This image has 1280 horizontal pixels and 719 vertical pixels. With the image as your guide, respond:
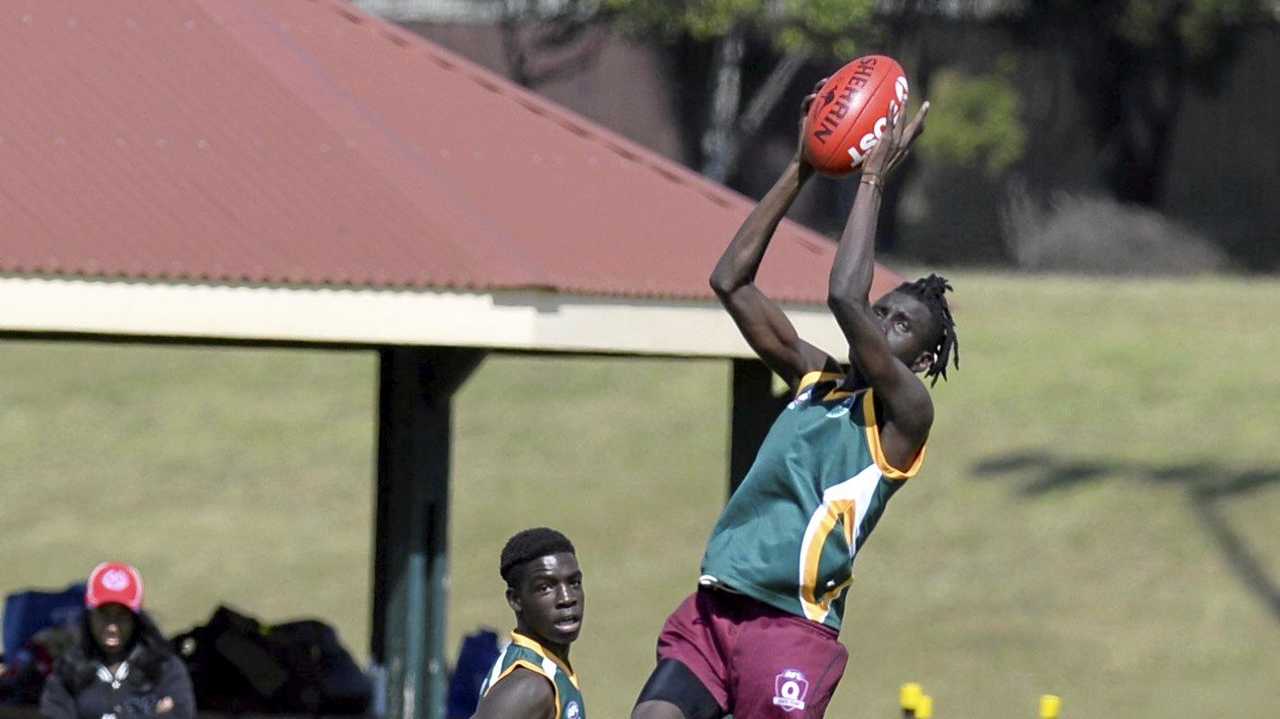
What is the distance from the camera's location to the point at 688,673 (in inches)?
250

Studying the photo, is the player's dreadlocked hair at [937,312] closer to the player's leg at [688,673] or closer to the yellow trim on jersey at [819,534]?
the yellow trim on jersey at [819,534]

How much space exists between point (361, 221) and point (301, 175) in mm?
354

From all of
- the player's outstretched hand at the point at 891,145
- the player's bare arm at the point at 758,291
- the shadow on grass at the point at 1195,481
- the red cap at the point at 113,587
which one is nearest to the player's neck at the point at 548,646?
the player's bare arm at the point at 758,291

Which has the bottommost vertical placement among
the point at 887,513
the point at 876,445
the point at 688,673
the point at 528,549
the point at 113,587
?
the point at 688,673

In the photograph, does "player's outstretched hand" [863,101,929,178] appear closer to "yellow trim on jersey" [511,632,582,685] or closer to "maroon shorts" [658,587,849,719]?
"maroon shorts" [658,587,849,719]

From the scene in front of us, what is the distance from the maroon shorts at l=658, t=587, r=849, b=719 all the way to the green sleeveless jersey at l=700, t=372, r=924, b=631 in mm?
64

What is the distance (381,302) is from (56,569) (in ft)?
48.9

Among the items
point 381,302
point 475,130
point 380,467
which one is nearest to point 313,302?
point 381,302

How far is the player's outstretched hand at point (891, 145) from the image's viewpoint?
20.7ft

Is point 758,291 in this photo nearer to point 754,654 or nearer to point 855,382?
point 855,382

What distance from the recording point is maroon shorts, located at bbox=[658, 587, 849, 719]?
629 cm

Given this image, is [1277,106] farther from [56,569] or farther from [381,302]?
[381,302]

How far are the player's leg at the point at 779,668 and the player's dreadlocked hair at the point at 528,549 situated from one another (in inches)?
24.5

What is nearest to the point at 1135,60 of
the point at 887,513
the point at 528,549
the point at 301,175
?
the point at 887,513
